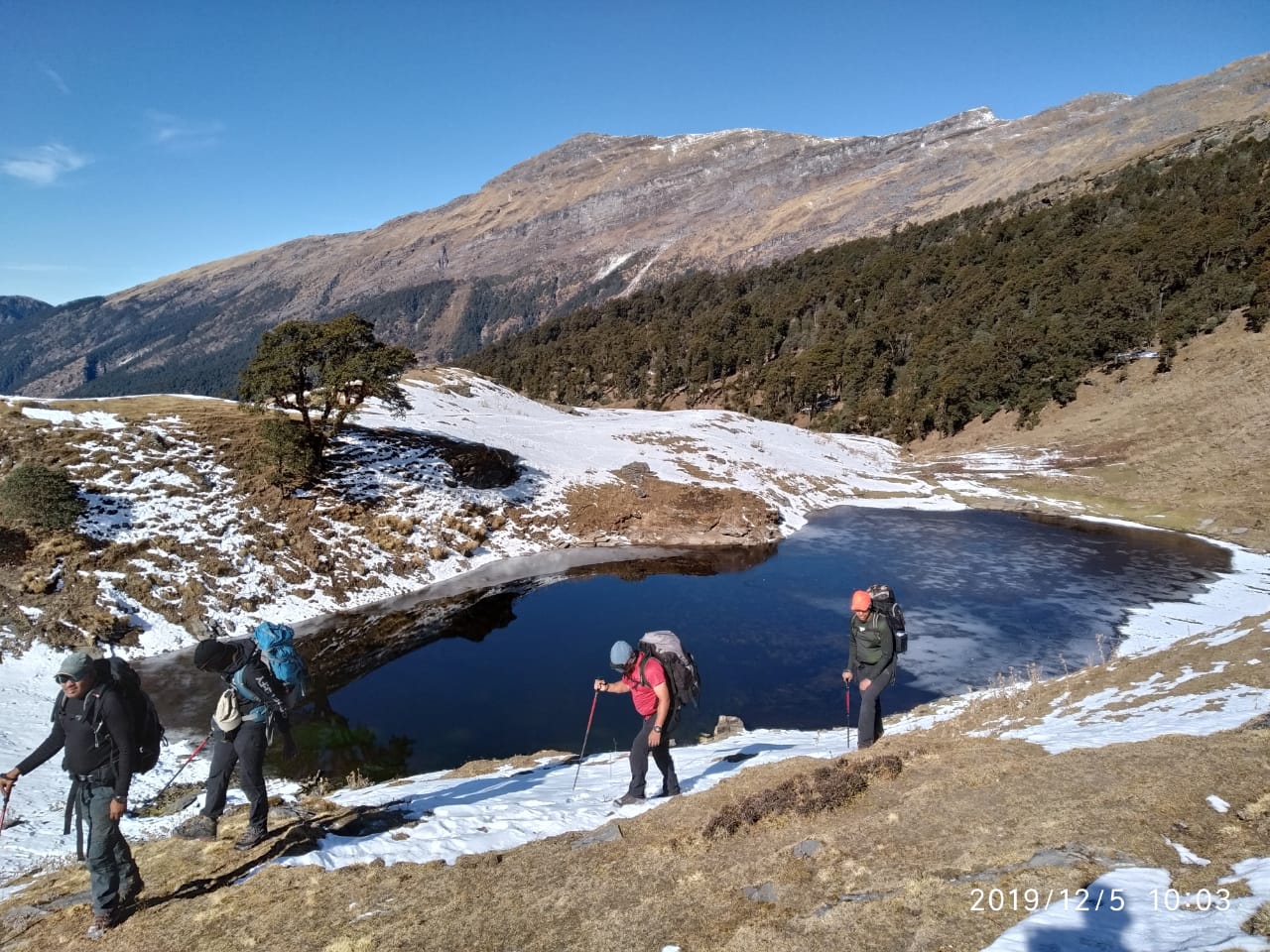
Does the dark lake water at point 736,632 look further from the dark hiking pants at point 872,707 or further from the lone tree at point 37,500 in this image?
the lone tree at point 37,500

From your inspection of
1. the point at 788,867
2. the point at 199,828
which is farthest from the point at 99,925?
the point at 788,867

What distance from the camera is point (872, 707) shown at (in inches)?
435

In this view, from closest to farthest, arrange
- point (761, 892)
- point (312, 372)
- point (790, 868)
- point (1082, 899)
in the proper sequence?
point (1082, 899), point (761, 892), point (790, 868), point (312, 372)

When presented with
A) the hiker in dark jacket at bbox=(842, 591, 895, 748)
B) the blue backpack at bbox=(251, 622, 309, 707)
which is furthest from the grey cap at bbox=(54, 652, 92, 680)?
the hiker in dark jacket at bbox=(842, 591, 895, 748)

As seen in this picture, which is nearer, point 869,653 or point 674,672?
point 674,672

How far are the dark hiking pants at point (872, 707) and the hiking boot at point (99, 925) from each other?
10516mm

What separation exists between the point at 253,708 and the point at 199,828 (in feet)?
8.61

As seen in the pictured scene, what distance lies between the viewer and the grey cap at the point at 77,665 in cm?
675

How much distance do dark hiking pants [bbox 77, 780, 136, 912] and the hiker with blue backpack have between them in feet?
4.54

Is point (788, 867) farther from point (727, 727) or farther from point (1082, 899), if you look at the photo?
point (727, 727)

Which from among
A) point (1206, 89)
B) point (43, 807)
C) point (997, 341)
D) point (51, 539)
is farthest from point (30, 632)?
point (1206, 89)

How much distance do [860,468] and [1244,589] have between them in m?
35.2

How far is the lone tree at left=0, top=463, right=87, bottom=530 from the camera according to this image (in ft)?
76.6

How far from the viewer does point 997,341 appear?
85.6m
